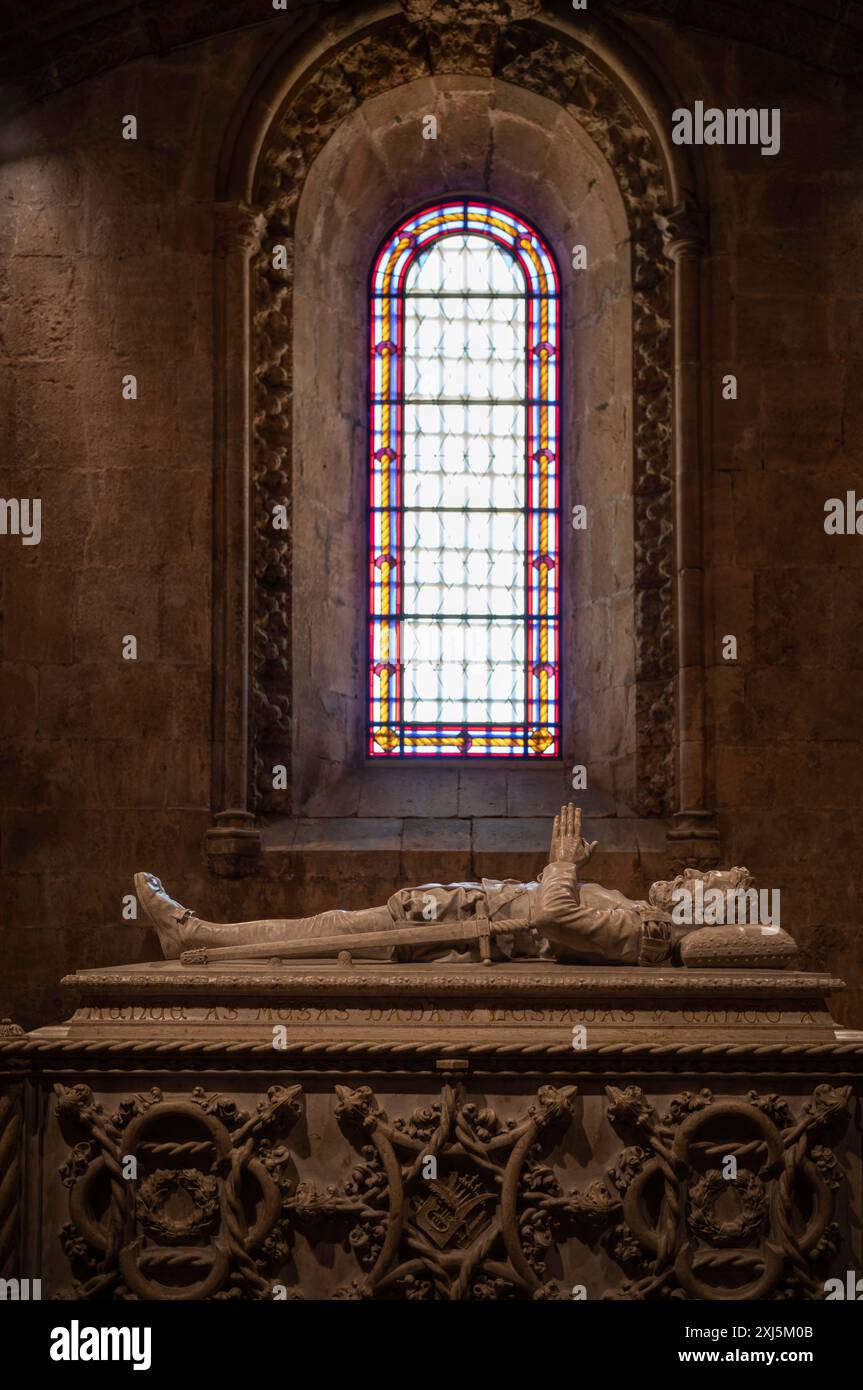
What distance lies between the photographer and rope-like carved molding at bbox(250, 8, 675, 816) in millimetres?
7961

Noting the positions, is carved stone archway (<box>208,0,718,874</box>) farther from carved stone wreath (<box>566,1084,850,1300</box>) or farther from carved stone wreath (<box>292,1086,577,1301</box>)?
carved stone wreath (<box>292,1086,577,1301</box>)

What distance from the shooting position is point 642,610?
807 centimetres

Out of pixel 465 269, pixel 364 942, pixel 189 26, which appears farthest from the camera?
pixel 465 269

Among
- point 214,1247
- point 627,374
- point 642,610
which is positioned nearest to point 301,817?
point 642,610

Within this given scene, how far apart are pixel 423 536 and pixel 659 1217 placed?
461cm

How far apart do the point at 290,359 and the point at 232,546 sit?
41.1 inches

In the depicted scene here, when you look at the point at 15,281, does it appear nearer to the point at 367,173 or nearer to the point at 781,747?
the point at 367,173

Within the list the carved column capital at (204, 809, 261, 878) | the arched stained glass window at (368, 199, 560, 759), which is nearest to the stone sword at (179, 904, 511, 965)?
the carved column capital at (204, 809, 261, 878)

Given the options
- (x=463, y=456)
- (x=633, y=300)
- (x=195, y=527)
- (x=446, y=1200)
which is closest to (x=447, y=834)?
(x=195, y=527)

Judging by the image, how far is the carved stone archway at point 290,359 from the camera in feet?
25.7

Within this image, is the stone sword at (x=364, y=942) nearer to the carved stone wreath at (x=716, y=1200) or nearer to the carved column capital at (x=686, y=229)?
the carved stone wreath at (x=716, y=1200)

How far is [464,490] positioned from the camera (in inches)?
344

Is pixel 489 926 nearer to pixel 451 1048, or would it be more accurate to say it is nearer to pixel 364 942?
pixel 364 942

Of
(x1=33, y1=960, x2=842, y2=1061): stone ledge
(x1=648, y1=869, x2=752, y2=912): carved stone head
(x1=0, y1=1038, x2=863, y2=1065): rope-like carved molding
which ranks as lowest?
(x1=0, y1=1038, x2=863, y2=1065): rope-like carved molding
